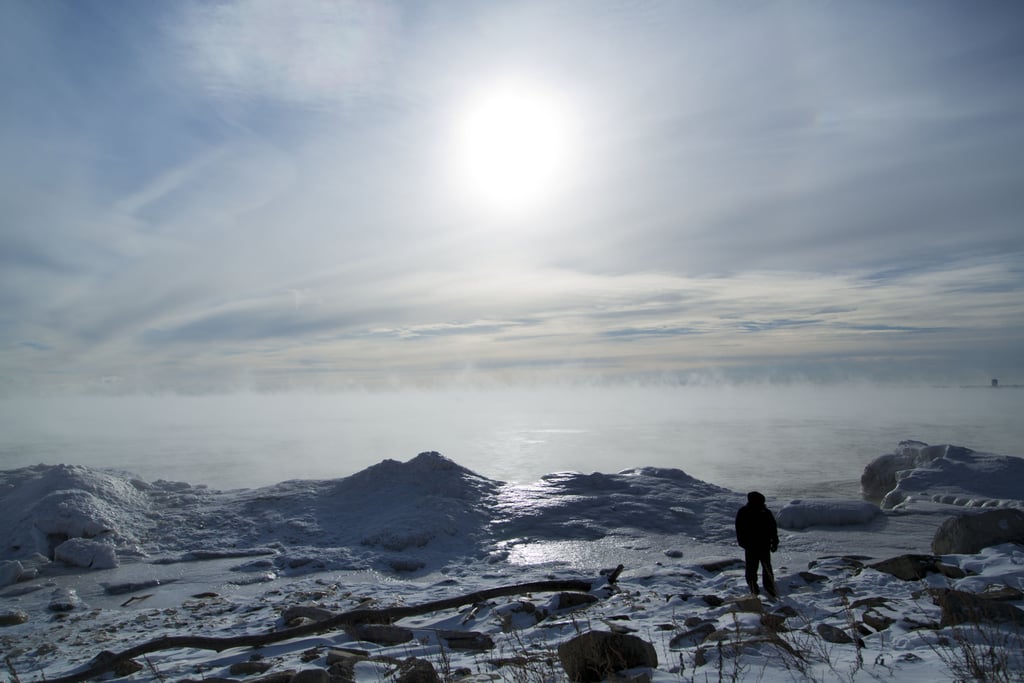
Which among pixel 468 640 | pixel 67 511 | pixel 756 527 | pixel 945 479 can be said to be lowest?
pixel 945 479

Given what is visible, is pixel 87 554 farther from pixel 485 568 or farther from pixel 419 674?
pixel 419 674

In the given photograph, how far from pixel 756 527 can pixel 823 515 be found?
18.9 ft

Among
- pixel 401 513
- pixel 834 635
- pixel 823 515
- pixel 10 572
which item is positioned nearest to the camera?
pixel 834 635

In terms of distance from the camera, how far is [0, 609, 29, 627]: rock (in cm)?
896

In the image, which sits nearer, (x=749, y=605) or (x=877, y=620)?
(x=877, y=620)

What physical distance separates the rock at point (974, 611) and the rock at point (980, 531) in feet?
9.62

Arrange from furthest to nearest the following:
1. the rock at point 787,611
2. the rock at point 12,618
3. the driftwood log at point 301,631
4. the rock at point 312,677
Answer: the rock at point 12,618 → the rock at point 787,611 → the driftwood log at point 301,631 → the rock at point 312,677

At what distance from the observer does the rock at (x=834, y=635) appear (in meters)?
5.98

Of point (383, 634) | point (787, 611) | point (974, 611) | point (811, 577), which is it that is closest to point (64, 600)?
point (383, 634)

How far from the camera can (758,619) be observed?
665 centimetres

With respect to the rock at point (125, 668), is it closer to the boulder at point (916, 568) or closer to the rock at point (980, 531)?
the boulder at point (916, 568)

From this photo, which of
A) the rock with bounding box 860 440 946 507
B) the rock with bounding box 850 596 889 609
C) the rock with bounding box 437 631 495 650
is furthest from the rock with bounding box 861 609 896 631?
the rock with bounding box 860 440 946 507

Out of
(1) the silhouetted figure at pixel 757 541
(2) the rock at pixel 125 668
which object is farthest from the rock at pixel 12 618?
(1) the silhouetted figure at pixel 757 541

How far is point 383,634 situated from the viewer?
23.6 feet
